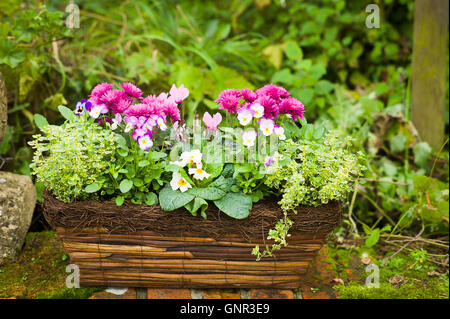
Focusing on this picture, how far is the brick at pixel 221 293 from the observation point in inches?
73.2

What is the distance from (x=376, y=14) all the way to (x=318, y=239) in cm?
165

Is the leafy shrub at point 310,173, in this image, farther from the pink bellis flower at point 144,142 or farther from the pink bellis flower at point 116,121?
the pink bellis flower at point 116,121

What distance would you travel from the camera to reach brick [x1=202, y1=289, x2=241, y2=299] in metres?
1.86

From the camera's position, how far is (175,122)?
1771 mm

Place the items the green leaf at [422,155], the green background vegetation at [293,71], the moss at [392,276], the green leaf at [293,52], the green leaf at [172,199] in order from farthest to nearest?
the green leaf at [293,52] → the green leaf at [422,155] → the green background vegetation at [293,71] → the moss at [392,276] → the green leaf at [172,199]

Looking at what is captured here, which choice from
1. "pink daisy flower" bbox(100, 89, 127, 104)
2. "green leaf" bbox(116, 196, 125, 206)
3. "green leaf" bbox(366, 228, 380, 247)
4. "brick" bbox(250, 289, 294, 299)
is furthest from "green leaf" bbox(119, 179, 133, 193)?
"green leaf" bbox(366, 228, 380, 247)

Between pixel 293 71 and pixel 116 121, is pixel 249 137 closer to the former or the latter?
pixel 116 121

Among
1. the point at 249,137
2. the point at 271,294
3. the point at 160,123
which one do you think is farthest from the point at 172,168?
the point at 271,294

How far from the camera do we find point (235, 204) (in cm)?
166

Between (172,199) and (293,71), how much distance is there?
241 centimetres

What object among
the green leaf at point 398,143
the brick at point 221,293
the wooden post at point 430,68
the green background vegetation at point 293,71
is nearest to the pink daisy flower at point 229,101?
the green background vegetation at point 293,71

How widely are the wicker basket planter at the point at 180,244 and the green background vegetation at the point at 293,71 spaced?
0.33 metres

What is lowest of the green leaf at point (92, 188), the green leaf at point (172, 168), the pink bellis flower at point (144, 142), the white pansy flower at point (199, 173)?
the green leaf at point (92, 188)
